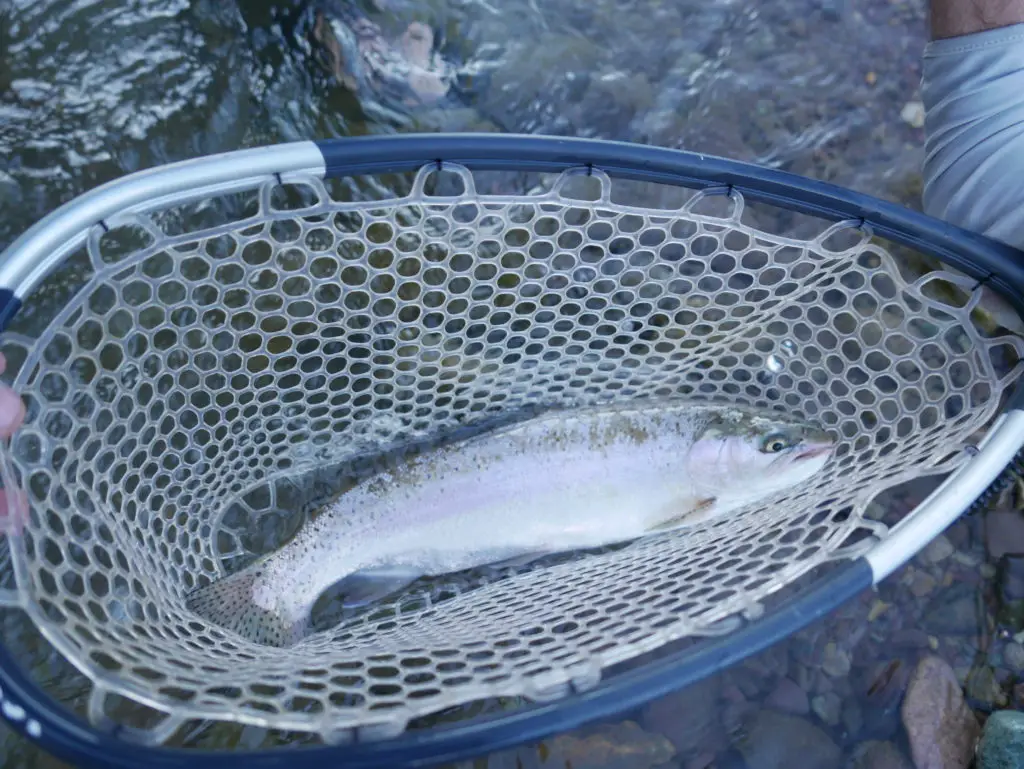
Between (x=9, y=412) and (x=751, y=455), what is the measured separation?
1.86 meters

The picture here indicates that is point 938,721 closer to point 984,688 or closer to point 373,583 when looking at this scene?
point 984,688

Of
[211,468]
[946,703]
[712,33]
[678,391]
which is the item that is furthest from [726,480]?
[712,33]

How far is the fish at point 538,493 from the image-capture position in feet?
7.18

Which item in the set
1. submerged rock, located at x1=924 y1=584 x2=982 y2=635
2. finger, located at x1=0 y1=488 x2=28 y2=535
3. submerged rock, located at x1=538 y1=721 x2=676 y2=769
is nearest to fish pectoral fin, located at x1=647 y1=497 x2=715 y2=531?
submerged rock, located at x1=538 y1=721 x2=676 y2=769

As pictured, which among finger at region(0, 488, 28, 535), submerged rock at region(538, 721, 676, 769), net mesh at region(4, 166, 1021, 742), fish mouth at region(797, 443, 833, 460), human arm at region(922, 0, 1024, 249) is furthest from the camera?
submerged rock at region(538, 721, 676, 769)

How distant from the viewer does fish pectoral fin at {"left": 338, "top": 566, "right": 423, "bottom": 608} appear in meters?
2.27

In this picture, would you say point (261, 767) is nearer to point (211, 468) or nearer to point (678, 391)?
point (211, 468)

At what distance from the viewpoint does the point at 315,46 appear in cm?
278

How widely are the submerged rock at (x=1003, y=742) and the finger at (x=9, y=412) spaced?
2.81m

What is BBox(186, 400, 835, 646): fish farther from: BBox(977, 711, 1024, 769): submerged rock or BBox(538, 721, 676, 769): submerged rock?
BBox(977, 711, 1024, 769): submerged rock

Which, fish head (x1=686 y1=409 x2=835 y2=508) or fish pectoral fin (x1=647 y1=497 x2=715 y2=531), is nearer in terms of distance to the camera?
fish head (x1=686 y1=409 x2=835 y2=508)

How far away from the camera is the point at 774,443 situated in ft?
7.03

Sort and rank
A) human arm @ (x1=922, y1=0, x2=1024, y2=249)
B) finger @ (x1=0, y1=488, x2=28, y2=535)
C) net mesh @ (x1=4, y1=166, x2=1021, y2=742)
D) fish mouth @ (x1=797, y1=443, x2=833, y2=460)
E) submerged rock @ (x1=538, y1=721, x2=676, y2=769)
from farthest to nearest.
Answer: submerged rock @ (x1=538, y1=721, x2=676, y2=769), fish mouth @ (x1=797, y1=443, x2=833, y2=460), human arm @ (x1=922, y1=0, x2=1024, y2=249), net mesh @ (x1=4, y1=166, x2=1021, y2=742), finger @ (x1=0, y1=488, x2=28, y2=535)

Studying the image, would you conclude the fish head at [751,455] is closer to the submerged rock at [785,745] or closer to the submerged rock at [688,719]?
the submerged rock at [688,719]
